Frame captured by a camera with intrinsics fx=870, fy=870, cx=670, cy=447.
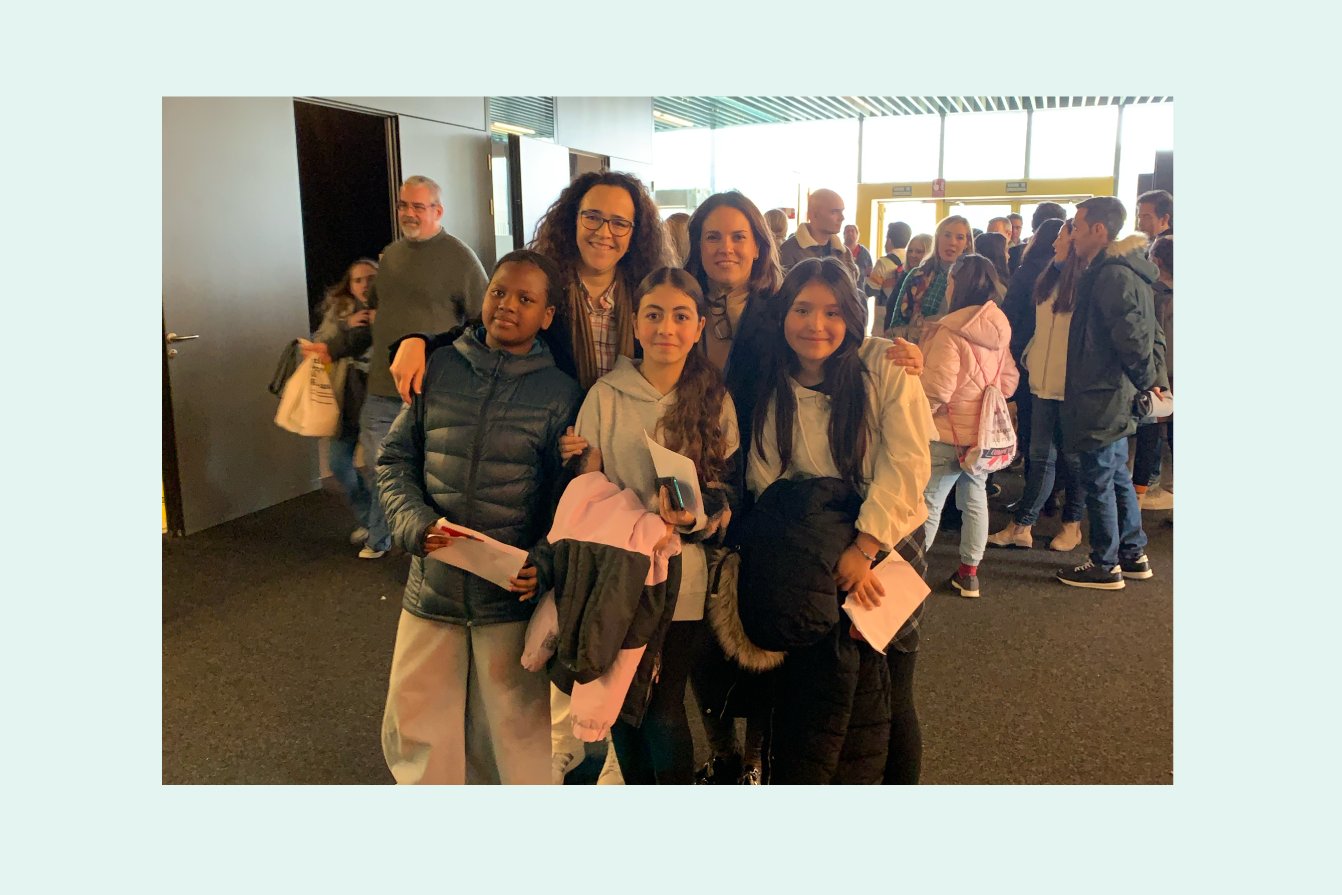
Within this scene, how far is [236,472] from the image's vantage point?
3.93 m

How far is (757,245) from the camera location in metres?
1.96

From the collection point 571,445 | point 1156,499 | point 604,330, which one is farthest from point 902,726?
point 1156,499

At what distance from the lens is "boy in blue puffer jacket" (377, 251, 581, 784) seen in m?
1.78

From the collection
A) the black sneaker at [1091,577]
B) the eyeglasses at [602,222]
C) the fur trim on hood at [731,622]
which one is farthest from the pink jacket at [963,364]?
the eyeglasses at [602,222]

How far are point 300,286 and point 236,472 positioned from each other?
108 cm

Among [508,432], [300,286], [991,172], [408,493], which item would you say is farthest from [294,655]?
[991,172]

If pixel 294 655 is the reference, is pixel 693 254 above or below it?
above

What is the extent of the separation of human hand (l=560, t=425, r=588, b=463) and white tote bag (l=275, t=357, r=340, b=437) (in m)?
1.71

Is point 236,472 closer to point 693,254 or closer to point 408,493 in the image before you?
point 408,493

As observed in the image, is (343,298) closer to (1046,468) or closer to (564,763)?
(564,763)

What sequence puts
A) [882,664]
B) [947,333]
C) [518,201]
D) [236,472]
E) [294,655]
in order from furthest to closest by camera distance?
[518,201], [236,472], [947,333], [294,655], [882,664]

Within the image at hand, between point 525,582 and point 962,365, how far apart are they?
1.90 meters

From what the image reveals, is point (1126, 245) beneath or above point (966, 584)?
above

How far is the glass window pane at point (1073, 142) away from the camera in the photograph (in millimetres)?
2426
